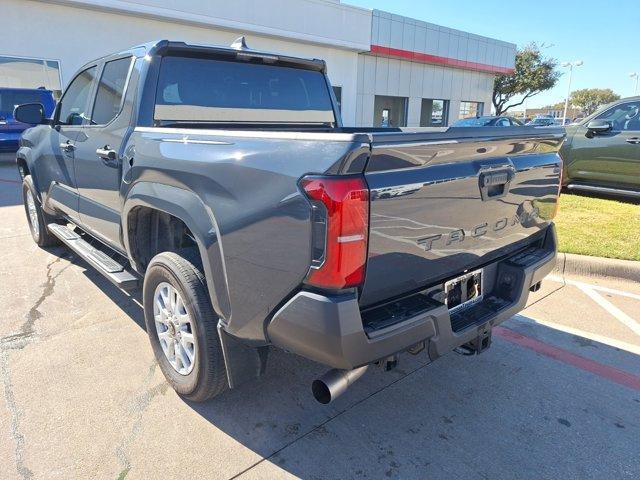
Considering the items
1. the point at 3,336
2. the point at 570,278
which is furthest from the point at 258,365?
the point at 570,278

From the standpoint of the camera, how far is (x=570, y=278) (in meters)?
5.07

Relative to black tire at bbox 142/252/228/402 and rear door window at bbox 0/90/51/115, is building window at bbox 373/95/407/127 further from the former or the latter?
black tire at bbox 142/252/228/402

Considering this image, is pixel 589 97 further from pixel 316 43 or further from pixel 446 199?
pixel 446 199

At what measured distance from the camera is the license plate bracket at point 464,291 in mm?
2436

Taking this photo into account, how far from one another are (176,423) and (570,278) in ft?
14.2

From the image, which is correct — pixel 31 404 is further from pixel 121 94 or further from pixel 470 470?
pixel 470 470

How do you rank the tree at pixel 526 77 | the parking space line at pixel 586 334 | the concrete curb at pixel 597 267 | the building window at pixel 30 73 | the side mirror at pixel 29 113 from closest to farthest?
the parking space line at pixel 586 334
the side mirror at pixel 29 113
the concrete curb at pixel 597 267
the building window at pixel 30 73
the tree at pixel 526 77

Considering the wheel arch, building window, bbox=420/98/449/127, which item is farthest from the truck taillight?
building window, bbox=420/98/449/127

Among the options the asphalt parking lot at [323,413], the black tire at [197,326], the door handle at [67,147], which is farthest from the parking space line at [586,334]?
the door handle at [67,147]

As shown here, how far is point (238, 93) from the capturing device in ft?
11.7

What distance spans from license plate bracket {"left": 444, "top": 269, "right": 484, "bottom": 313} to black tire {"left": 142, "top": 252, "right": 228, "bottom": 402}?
1.24m

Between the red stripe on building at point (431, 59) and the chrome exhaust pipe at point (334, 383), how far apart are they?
2296 cm

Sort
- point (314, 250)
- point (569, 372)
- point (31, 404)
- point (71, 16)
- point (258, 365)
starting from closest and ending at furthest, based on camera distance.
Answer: point (314, 250) → point (258, 365) → point (31, 404) → point (569, 372) → point (71, 16)

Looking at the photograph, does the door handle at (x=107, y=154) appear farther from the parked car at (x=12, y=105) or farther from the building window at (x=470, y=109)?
the building window at (x=470, y=109)
